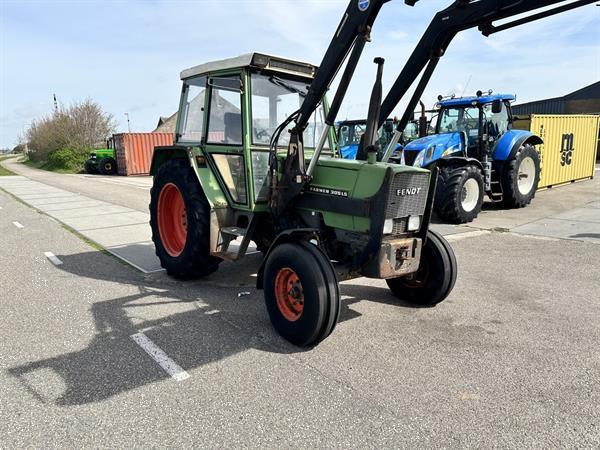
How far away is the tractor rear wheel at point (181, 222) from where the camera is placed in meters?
4.86

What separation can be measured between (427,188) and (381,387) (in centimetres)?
177

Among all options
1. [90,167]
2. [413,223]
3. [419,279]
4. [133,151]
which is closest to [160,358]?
[413,223]

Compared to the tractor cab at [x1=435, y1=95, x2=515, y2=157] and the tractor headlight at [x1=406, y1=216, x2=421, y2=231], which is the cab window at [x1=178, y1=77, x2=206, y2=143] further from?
the tractor cab at [x1=435, y1=95, x2=515, y2=157]

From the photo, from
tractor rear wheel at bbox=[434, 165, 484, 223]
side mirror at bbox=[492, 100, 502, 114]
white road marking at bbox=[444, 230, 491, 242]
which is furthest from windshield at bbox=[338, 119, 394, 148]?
white road marking at bbox=[444, 230, 491, 242]

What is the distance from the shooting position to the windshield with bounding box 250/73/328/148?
4.65 m

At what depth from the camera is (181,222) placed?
5781mm

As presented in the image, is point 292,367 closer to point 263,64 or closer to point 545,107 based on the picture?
point 263,64

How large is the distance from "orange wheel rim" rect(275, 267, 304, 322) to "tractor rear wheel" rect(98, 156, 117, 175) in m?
26.4

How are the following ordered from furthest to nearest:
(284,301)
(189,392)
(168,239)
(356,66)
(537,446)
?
(168,239) → (284,301) → (356,66) → (189,392) → (537,446)

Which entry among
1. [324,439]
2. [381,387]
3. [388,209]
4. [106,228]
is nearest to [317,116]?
[388,209]

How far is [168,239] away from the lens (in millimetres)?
5816

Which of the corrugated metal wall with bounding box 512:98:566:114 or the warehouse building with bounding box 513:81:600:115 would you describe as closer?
the warehouse building with bounding box 513:81:600:115

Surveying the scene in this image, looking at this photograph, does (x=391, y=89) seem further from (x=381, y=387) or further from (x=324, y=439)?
(x=324, y=439)

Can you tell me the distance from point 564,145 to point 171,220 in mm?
13280
